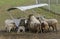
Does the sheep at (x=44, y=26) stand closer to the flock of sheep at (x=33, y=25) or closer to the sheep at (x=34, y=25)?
the flock of sheep at (x=33, y=25)

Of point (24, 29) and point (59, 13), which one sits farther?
point (59, 13)

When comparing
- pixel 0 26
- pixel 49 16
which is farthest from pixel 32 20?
pixel 49 16

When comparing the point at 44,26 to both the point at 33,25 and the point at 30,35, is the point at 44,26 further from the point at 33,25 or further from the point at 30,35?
the point at 30,35

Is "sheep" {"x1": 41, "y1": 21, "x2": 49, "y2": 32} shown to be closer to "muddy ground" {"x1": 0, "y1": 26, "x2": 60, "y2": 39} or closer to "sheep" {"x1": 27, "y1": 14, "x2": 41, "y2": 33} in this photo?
"sheep" {"x1": 27, "y1": 14, "x2": 41, "y2": 33}

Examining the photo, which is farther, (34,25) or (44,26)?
(44,26)

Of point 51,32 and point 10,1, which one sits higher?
point 10,1

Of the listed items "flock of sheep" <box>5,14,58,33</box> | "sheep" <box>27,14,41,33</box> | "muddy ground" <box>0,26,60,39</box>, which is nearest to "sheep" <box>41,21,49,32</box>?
"flock of sheep" <box>5,14,58,33</box>

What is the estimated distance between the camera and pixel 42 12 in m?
20.6

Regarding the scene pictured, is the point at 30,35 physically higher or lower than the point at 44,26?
lower

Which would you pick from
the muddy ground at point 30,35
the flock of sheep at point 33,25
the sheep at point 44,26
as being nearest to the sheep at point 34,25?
the flock of sheep at point 33,25

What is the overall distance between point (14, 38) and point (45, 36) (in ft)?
4.90

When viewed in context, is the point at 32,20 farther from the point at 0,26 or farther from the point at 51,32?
the point at 0,26

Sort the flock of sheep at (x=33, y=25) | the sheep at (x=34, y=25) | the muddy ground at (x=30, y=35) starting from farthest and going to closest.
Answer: the flock of sheep at (x=33, y=25) < the sheep at (x=34, y=25) < the muddy ground at (x=30, y=35)

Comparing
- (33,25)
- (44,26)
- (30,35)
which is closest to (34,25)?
(33,25)
